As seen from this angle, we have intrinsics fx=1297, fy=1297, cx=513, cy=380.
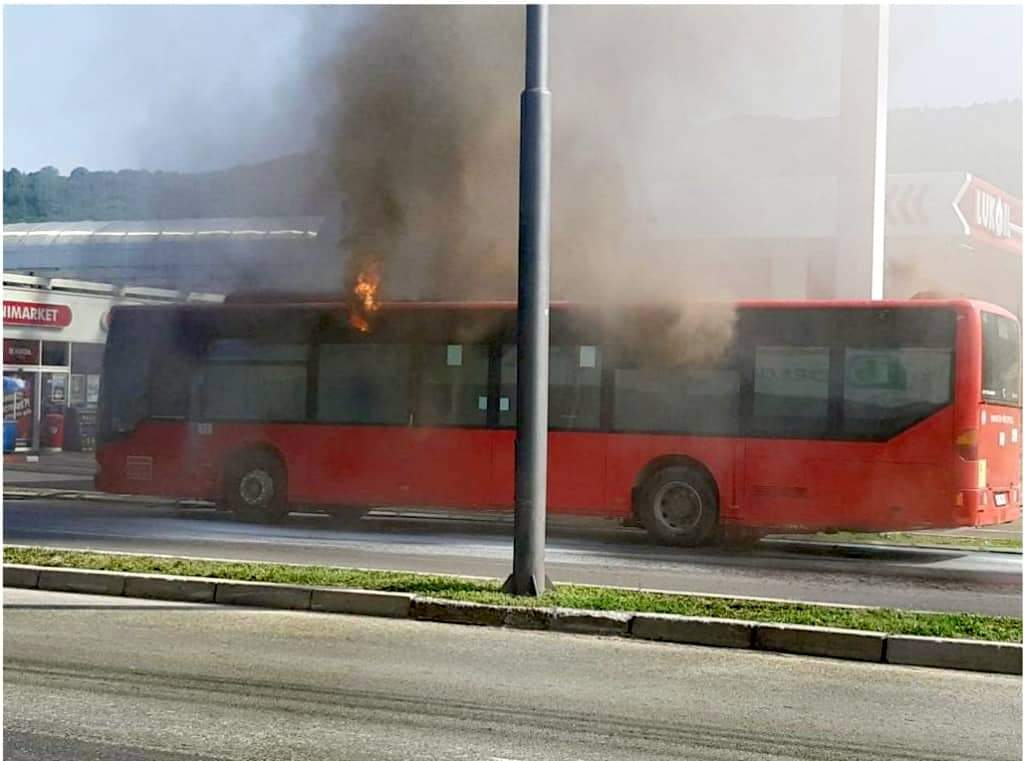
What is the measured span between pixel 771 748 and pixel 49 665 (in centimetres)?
327

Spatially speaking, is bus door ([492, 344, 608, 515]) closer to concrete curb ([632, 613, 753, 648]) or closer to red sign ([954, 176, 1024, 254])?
concrete curb ([632, 613, 753, 648])

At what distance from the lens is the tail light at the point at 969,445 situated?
443 inches

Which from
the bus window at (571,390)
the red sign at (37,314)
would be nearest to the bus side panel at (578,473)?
the bus window at (571,390)

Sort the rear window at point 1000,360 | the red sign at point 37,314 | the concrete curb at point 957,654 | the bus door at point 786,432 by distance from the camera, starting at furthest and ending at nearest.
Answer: the red sign at point 37,314, the bus door at point 786,432, the rear window at point 1000,360, the concrete curb at point 957,654

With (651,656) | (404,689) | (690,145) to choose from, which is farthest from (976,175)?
(404,689)

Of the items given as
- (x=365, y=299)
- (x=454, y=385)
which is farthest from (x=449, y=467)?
(x=365, y=299)

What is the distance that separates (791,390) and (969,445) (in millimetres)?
1645

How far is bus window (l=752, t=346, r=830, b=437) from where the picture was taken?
11.9 metres

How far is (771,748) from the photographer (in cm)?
470

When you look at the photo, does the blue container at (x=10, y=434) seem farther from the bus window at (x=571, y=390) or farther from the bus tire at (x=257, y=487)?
the bus window at (x=571, y=390)

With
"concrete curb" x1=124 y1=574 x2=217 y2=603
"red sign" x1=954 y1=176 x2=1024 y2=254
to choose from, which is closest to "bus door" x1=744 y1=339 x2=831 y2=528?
"concrete curb" x1=124 y1=574 x2=217 y2=603

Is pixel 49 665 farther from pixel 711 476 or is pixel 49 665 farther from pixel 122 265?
pixel 122 265

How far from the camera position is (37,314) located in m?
26.1

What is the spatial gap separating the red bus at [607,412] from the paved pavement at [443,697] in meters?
5.17
